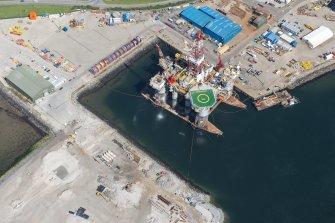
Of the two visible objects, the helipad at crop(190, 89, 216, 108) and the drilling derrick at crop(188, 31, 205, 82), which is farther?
the drilling derrick at crop(188, 31, 205, 82)

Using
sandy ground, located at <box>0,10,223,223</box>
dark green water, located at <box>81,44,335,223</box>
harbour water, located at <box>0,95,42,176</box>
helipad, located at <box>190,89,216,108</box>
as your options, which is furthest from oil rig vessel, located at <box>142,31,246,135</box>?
harbour water, located at <box>0,95,42,176</box>

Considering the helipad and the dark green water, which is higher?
the helipad

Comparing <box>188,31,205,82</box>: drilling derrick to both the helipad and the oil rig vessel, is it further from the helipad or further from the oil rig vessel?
the helipad

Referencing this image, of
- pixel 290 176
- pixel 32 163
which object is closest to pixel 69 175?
pixel 32 163

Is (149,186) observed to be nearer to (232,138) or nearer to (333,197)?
(232,138)

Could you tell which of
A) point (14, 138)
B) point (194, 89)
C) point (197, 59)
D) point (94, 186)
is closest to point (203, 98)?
point (194, 89)

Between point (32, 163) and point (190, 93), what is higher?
point (190, 93)
